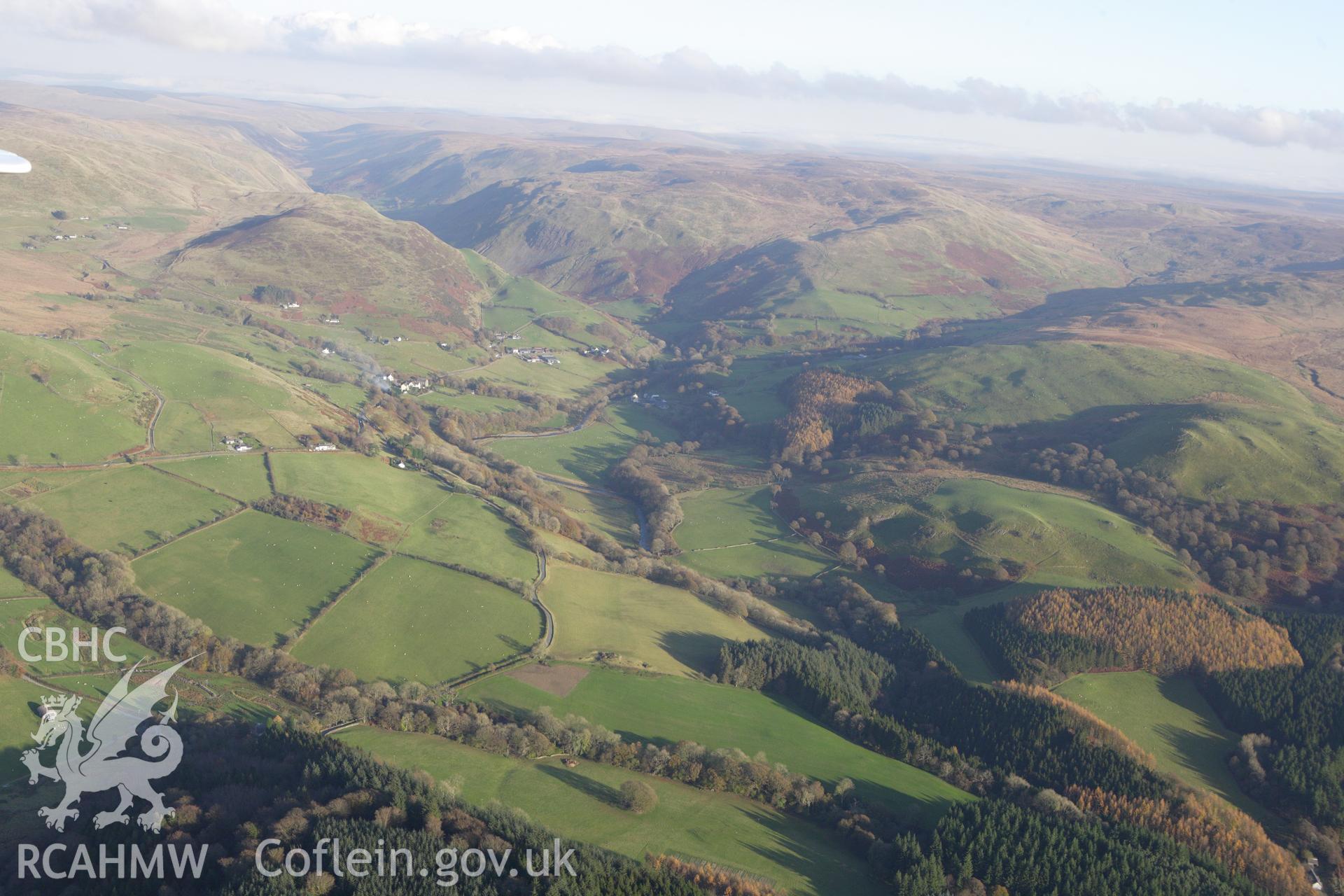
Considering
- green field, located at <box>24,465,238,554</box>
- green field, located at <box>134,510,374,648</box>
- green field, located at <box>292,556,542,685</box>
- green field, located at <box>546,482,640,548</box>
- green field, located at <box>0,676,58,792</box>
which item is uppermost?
green field, located at <box>24,465,238,554</box>

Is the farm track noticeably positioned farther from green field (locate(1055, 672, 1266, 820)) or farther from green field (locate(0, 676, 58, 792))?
green field (locate(1055, 672, 1266, 820))

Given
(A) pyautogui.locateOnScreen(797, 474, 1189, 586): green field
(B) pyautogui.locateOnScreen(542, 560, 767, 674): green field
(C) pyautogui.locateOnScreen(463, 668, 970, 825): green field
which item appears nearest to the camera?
(C) pyautogui.locateOnScreen(463, 668, 970, 825): green field

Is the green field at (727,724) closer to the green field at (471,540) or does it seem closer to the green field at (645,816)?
the green field at (645,816)

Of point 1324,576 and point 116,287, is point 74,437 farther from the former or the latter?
point 1324,576

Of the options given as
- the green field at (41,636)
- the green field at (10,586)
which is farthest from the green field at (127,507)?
the green field at (41,636)

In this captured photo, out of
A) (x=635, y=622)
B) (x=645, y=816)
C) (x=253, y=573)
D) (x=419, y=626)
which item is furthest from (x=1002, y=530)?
(x=253, y=573)

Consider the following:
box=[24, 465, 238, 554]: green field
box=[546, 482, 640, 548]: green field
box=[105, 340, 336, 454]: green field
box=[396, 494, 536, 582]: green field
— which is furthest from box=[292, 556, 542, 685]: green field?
box=[105, 340, 336, 454]: green field

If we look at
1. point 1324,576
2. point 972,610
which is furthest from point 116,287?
point 1324,576
